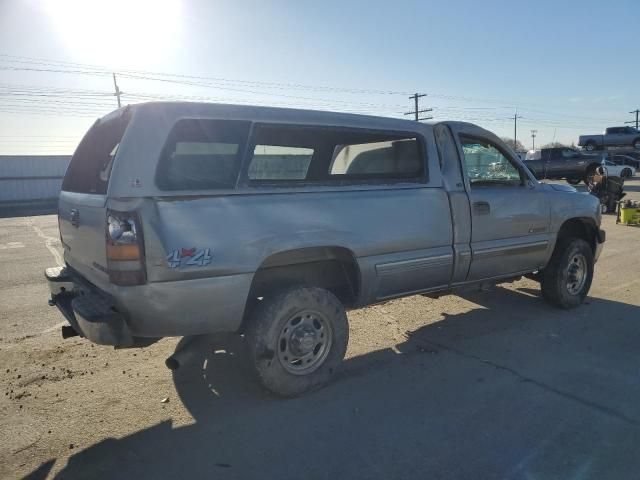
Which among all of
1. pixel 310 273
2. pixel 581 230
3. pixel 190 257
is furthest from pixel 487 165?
pixel 190 257

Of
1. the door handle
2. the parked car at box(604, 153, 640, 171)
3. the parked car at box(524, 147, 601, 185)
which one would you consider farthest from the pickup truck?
the door handle

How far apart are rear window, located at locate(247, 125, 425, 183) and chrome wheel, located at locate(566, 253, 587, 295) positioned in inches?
101

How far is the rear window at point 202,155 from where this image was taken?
9.89 ft

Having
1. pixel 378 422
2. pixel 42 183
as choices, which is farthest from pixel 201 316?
pixel 42 183

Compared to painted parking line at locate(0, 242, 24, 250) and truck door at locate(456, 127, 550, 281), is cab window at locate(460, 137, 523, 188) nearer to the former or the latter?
truck door at locate(456, 127, 550, 281)

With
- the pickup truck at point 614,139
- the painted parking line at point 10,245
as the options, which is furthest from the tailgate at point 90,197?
the pickup truck at point 614,139

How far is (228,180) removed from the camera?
3.20 m

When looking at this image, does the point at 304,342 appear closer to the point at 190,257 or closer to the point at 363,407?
the point at 363,407

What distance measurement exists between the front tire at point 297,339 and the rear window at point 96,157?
4.57 ft

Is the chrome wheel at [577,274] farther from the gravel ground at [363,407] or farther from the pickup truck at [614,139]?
the pickup truck at [614,139]

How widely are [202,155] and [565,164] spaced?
2737cm

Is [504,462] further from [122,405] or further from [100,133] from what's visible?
[100,133]

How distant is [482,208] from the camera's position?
4.56 meters

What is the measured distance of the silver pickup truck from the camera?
116 inches
